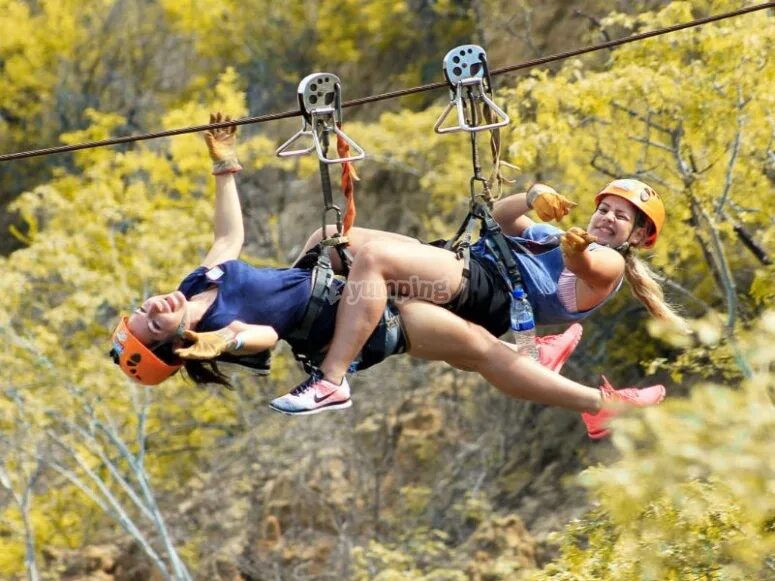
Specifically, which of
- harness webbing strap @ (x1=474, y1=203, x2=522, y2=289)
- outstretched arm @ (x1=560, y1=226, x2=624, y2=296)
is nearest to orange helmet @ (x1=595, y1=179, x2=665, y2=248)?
outstretched arm @ (x1=560, y1=226, x2=624, y2=296)

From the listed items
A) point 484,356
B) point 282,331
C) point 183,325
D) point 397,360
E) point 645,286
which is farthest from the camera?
point 397,360

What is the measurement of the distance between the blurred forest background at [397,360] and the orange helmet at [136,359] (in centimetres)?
259

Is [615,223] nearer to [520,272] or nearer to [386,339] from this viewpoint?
[520,272]

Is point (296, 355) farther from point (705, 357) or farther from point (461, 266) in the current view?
point (705, 357)

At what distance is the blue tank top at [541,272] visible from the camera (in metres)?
5.46

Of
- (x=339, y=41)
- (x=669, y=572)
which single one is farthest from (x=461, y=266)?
(x=339, y=41)

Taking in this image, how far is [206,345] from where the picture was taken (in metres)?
4.93

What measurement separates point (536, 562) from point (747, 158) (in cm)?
420

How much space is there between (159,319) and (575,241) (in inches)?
57.0

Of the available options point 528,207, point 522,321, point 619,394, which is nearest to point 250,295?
point 522,321

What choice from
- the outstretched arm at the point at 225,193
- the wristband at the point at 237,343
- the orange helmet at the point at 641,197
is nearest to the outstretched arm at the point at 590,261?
the orange helmet at the point at 641,197

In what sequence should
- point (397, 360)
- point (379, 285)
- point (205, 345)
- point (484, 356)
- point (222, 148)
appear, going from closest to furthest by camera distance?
point (205, 345)
point (379, 285)
point (484, 356)
point (222, 148)
point (397, 360)

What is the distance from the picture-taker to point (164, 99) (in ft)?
78.4

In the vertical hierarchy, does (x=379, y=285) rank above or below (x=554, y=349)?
below
